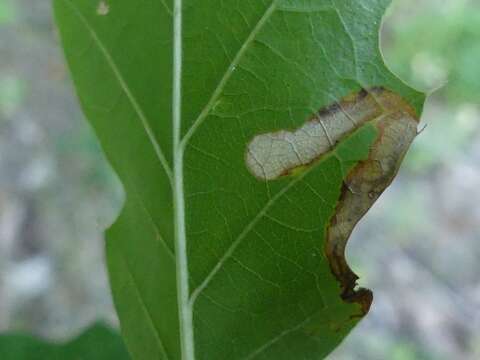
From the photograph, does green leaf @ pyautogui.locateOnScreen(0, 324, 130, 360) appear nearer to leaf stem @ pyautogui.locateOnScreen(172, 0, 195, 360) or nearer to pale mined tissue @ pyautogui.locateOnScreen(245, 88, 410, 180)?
leaf stem @ pyautogui.locateOnScreen(172, 0, 195, 360)

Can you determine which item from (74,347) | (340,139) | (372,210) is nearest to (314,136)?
(340,139)

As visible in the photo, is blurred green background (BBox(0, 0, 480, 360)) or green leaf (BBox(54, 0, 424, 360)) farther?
blurred green background (BBox(0, 0, 480, 360))

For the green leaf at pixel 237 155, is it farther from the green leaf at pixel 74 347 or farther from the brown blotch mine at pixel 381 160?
the green leaf at pixel 74 347

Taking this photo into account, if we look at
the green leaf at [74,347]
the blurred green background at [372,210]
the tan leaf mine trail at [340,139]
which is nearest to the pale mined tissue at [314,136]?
the tan leaf mine trail at [340,139]

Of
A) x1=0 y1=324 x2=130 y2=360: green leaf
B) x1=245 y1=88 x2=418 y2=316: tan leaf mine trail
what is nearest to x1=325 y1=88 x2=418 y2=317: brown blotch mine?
x1=245 y1=88 x2=418 y2=316: tan leaf mine trail

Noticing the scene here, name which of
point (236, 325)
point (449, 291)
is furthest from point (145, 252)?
point (449, 291)

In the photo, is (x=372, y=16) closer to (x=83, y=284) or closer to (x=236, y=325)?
(x=236, y=325)

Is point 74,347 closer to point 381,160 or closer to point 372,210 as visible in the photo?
point 381,160
